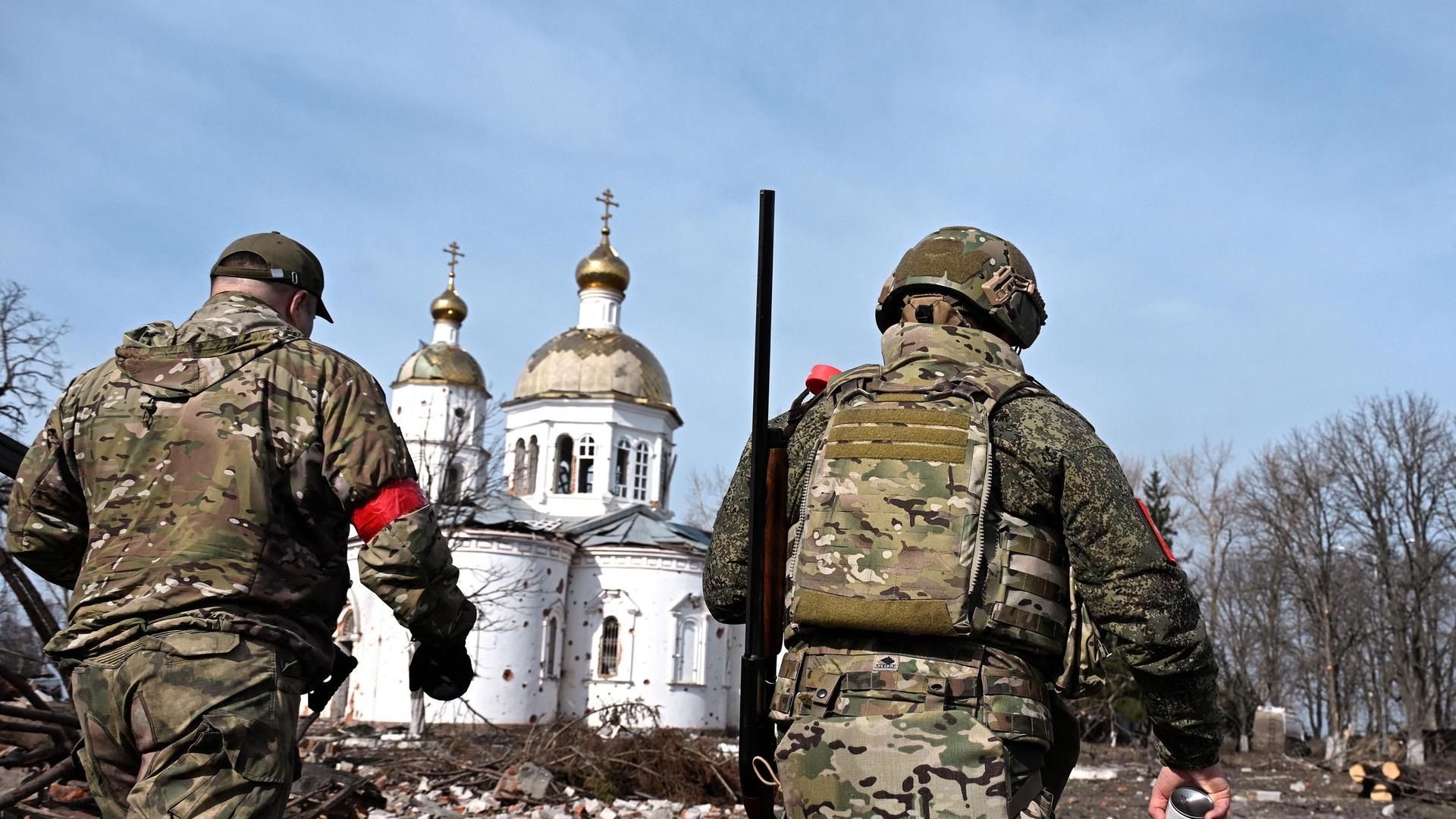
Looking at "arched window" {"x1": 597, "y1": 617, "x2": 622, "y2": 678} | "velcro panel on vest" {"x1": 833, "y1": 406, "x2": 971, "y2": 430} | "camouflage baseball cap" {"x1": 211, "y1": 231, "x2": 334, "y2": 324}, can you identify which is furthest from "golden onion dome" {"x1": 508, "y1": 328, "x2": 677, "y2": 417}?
"velcro panel on vest" {"x1": 833, "y1": 406, "x2": 971, "y2": 430}

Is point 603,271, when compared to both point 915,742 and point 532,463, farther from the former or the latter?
point 915,742

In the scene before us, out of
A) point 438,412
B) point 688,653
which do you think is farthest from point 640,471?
point 688,653

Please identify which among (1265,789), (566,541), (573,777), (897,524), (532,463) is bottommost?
(1265,789)

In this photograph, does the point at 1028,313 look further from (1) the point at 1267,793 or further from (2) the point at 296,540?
A: (1) the point at 1267,793

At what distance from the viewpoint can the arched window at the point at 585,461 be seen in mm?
38625

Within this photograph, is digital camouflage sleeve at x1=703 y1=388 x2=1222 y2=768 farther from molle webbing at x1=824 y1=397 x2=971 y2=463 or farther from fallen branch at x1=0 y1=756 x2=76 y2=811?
fallen branch at x1=0 y1=756 x2=76 y2=811

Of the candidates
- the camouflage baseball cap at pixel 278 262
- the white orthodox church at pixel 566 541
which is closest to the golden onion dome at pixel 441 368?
the white orthodox church at pixel 566 541

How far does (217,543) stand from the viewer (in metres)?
3.19

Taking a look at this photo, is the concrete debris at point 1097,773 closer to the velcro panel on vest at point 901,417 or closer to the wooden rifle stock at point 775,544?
the wooden rifle stock at point 775,544

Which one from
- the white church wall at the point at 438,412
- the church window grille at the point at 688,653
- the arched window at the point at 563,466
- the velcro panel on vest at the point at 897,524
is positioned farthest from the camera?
the arched window at the point at 563,466

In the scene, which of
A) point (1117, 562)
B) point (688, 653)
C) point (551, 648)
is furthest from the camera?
point (688, 653)

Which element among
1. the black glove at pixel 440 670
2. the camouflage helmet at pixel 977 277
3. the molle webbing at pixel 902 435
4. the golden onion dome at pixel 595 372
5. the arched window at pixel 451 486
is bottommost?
the black glove at pixel 440 670

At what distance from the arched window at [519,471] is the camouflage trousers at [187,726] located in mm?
36678

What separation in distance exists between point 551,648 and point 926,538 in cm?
3189
